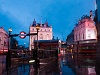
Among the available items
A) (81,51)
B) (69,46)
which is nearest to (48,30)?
(69,46)

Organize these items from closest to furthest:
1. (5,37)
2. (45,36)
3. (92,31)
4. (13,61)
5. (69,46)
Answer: (13,61) < (69,46) < (92,31) < (5,37) < (45,36)

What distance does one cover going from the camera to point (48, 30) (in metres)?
111

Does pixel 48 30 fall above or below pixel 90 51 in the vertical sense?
above

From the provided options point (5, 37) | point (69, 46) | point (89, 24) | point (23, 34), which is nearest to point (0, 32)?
point (5, 37)

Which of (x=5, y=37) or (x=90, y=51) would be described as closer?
(x=90, y=51)

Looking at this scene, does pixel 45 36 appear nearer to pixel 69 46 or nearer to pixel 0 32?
pixel 0 32

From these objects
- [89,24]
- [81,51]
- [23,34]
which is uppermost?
[89,24]

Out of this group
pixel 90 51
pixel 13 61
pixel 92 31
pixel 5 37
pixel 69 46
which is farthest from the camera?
pixel 5 37

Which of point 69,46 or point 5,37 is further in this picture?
point 5,37

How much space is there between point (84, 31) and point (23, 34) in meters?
59.6

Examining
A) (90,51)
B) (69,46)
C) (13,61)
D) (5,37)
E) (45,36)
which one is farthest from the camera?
(45,36)

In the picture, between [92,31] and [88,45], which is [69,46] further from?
[88,45]

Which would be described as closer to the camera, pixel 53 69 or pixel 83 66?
pixel 53 69

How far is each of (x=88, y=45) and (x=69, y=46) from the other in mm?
20397
